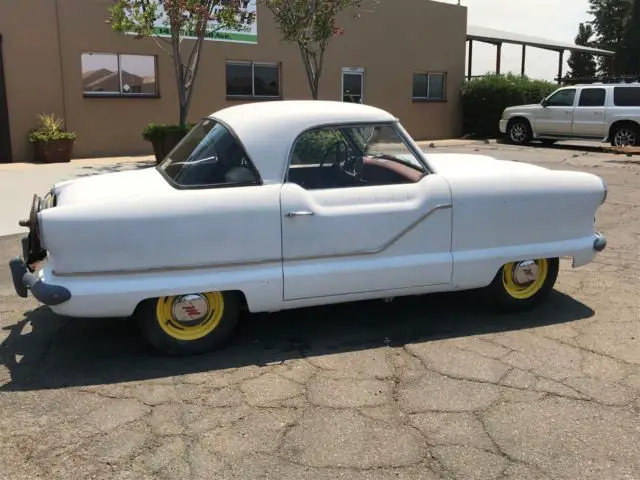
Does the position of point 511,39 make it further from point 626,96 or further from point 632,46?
point 632,46

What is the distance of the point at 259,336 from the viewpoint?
14.0ft

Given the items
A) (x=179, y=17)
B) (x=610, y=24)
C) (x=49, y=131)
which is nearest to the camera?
(x=179, y=17)

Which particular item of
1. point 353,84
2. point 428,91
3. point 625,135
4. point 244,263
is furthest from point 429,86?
point 244,263

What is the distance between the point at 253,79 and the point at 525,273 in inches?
557

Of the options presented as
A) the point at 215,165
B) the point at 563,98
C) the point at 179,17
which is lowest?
the point at 215,165

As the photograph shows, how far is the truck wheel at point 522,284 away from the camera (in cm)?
455

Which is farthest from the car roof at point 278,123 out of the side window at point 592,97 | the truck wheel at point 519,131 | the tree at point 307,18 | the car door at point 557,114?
the truck wheel at point 519,131

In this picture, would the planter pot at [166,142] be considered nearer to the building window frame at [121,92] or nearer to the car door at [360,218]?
the building window frame at [121,92]

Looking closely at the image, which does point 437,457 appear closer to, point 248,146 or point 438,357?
point 438,357

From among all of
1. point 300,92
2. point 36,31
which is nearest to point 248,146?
point 36,31

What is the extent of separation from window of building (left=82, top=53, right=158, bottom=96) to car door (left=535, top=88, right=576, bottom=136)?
10.9m

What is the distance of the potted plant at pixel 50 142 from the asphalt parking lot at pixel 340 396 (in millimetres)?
9616

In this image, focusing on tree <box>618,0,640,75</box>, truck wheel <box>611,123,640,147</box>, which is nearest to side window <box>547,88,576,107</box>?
truck wheel <box>611,123,640,147</box>

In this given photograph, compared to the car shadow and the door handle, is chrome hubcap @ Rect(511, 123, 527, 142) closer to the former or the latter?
the car shadow
